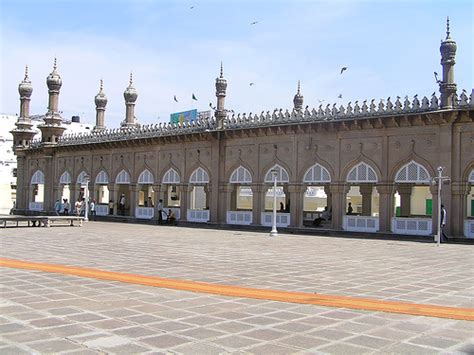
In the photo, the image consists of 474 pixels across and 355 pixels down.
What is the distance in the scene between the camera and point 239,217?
27.6 m

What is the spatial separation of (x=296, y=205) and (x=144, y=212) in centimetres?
1107

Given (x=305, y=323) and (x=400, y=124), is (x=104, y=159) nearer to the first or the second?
(x=400, y=124)

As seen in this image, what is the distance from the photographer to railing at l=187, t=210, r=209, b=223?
2932cm

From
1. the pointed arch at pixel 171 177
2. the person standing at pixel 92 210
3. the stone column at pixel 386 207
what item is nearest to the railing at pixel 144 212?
the pointed arch at pixel 171 177

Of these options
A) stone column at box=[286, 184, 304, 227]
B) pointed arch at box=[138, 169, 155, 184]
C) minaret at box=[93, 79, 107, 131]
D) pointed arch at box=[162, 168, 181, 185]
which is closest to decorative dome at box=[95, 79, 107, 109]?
minaret at box=[93, 79, 107, 131]

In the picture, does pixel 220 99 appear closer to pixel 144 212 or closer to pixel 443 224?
pixel 144 212

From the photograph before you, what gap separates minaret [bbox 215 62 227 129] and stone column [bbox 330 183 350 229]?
7775 mm

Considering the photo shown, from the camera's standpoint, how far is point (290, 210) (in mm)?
25641

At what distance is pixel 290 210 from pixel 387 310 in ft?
61.2

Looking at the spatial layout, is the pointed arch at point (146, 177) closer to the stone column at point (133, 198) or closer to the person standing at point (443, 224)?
the stone column at point (133, 198)

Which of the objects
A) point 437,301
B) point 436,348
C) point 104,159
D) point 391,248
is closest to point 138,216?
point 104,159

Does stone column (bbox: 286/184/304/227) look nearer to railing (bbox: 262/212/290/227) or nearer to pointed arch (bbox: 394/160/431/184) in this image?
railing (bbox: 262/212/290/227)

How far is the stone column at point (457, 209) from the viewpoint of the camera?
2058 centimetres

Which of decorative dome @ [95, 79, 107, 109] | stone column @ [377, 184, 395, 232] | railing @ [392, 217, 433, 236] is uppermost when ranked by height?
decorative dome @ [95, 79, 107, 109]
